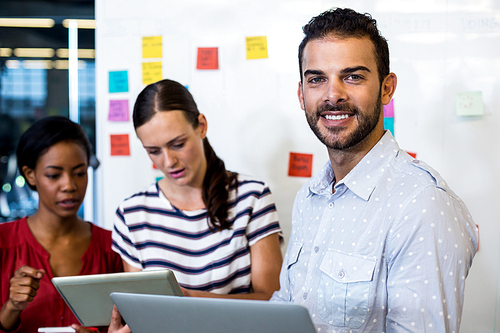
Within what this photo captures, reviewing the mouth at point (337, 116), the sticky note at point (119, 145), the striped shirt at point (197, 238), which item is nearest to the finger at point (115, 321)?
the striped shirt at point (197, 238)

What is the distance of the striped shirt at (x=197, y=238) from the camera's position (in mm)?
1405

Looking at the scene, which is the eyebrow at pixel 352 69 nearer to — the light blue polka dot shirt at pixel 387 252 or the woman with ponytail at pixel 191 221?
the light blue polka dot shirt at pixel 387 252

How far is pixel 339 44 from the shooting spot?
3.16 feet

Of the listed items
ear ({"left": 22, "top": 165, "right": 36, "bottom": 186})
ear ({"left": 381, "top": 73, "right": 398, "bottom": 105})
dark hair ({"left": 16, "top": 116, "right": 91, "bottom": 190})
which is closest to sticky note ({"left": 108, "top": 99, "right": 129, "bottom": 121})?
dark hair ({"left": 16, "top": 116, "right": 91, "bottom": 190})

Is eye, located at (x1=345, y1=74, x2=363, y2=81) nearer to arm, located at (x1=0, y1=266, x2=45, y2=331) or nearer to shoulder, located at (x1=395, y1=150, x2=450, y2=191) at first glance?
shoulder, located at (x1=395, y1=150, x2=450, y2=191)

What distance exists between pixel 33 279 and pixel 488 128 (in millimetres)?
1789

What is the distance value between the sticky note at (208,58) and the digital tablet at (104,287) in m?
1.15

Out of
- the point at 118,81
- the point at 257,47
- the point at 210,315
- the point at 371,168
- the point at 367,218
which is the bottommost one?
the point at 210,315

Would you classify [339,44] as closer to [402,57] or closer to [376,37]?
[376,37]

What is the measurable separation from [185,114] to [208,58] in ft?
1.85

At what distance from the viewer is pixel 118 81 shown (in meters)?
1.96

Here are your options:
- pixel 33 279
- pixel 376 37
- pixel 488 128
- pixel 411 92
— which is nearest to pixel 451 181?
pixel 488 128

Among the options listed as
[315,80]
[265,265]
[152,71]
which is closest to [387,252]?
[315,80]

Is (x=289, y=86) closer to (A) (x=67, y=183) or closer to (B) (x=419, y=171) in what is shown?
(A) (x=67, y=183)
